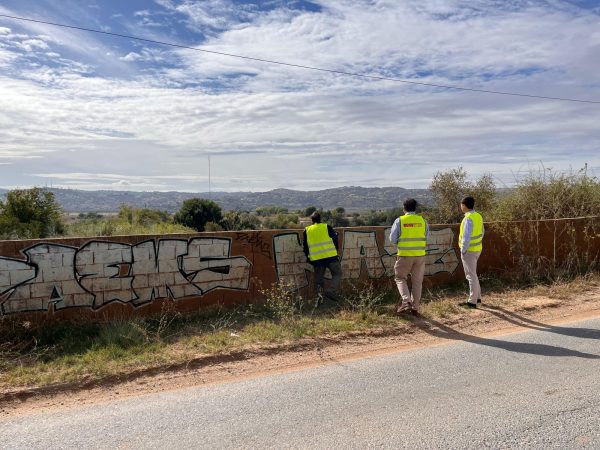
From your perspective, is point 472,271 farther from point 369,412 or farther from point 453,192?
point 453,192

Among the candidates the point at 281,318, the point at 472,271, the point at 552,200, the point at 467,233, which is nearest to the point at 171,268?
the point at 281,318

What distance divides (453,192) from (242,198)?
11.7 meters

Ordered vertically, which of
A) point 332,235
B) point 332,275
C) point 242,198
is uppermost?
point 242,198

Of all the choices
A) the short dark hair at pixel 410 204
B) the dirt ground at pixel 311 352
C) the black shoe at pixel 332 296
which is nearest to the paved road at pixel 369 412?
the dirt ground at pixel 311 352

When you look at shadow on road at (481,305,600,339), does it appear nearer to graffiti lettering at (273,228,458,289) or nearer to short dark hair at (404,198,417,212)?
graffiti lettering at (273,228,458,289)

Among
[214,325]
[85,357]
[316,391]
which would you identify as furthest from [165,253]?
[316,391]

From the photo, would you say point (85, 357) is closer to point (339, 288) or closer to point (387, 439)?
point (387, 439)

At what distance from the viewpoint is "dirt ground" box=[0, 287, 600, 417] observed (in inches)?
196

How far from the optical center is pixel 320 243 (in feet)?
28.3

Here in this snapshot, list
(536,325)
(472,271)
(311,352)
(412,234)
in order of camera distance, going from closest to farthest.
→ (311,352), (536,325), (412,234), (472,271)

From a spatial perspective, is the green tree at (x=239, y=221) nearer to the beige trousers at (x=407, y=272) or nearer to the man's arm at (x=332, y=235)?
the man's arm at (x=332, y=235)

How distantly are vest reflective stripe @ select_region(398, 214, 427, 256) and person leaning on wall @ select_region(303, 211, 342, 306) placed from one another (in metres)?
1.37

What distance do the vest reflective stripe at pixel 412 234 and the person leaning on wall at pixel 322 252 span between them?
1.37 meters

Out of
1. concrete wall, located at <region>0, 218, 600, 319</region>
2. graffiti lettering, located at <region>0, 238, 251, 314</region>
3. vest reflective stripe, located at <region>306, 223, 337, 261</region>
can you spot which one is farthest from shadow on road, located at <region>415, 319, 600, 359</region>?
graffiti lettering, located at <region>0, 238, 251, 314</region>
